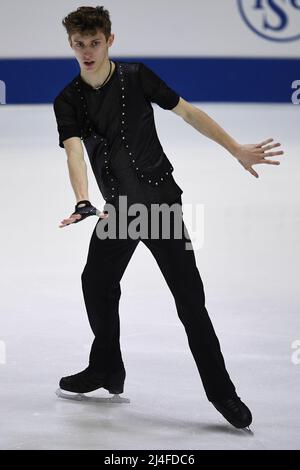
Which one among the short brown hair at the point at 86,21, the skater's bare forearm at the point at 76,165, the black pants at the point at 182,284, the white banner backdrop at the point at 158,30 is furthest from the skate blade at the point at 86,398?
the white banner backdrop at the point at 158,30

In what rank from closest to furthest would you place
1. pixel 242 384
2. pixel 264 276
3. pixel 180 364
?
pixel 242 384 < pixel 180 364 < pixel 264 276

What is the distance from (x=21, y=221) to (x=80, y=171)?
2951mm

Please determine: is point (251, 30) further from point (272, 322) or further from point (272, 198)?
point (272, 322)

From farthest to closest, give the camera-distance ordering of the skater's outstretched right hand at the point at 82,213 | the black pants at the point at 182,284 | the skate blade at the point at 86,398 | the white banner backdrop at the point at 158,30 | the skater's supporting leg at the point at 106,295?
the white banner backdrop at the point at 158,30 < the skate blade at the point at 86,398 < the skater's supporting leg at the point at 106,295 < the black pants at the point at 182,284 < the skater's outstretched right hand at the point at 82,213

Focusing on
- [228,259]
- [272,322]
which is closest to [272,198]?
[228,259]

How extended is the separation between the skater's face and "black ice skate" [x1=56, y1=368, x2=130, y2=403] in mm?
1007

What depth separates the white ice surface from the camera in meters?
2.98

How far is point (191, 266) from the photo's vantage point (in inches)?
120

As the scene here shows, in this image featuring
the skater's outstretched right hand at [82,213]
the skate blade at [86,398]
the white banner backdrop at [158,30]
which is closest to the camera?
the skater's outstretched right hand at [82,213]

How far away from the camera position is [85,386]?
10.9ft

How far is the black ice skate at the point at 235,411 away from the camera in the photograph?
9.62ft

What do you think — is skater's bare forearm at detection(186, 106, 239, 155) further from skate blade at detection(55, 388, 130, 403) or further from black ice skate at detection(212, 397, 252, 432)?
skate blade at detection(55, 388, 130, 403)

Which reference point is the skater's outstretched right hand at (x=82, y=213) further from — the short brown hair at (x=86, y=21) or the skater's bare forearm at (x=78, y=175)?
the short brown hair at (x=86, y=21)

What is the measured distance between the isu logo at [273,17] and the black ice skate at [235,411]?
691cm
